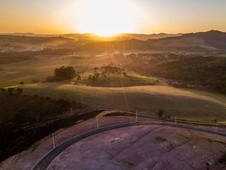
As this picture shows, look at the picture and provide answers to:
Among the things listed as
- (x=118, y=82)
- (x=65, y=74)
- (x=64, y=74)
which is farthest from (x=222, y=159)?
(x=64, y=74)

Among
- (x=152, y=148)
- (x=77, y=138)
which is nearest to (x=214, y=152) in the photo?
(x=152, y=148)

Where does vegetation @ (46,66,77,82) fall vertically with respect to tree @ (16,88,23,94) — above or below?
below

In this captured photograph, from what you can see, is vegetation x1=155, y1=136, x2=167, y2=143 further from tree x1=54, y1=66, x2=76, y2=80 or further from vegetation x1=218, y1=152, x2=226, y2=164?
tree x1=54, y1=66, x2=76, y2=80

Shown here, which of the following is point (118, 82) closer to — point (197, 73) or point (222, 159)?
point (197, 73)

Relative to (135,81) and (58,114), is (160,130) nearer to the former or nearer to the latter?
(58,114)

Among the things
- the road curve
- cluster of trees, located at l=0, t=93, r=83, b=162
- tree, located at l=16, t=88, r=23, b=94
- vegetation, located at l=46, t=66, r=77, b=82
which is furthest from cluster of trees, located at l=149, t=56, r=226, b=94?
the road curve

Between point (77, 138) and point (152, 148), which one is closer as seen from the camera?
point (152, 148)

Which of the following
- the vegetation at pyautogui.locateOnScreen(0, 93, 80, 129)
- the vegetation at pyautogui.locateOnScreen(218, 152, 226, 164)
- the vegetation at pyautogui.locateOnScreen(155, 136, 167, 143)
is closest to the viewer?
the vegetation at pyautogui.locateOnScreen(218, 152, 226, 164)

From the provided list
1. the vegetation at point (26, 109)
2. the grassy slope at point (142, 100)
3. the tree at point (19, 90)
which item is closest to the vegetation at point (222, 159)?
the grassy slope at point (142, 100)
